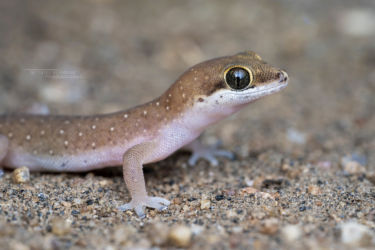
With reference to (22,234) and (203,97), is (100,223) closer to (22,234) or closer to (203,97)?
(22,234)

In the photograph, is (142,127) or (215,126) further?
(215,126)

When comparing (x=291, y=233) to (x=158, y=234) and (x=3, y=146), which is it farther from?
(x=3, y=146)

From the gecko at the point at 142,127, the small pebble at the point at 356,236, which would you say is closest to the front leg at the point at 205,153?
the gecko at the point at 142,127

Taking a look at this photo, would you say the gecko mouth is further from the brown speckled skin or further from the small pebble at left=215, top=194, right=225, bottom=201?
the small pebble at left=215, top=194, right=225, bottom=201

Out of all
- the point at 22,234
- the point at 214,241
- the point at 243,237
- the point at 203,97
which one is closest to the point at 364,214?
the point at 243,237

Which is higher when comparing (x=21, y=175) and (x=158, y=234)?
(x=21, y=175)

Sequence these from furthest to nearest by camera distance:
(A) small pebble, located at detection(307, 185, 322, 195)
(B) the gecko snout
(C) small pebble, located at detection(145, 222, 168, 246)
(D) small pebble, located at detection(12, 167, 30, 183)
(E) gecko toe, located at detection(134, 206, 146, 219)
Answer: (D) small pebble, located at detection(12, 167, 30, 183), (A) small pebble, located at detection(307, 185, 322, 195), (B) the gecko snout, (E) gecko toe, located at detection(134, 206, 146, 219), (C) small pebble, located at detection(145, 222, 168, 246)

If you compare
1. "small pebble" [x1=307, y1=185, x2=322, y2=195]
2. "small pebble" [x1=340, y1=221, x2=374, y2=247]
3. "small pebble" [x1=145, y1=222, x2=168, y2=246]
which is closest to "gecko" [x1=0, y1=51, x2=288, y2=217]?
"small pebble" [x1=145, y1=222, x2=168, y2=246]

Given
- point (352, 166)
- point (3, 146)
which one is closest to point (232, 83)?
point (352, 166)
